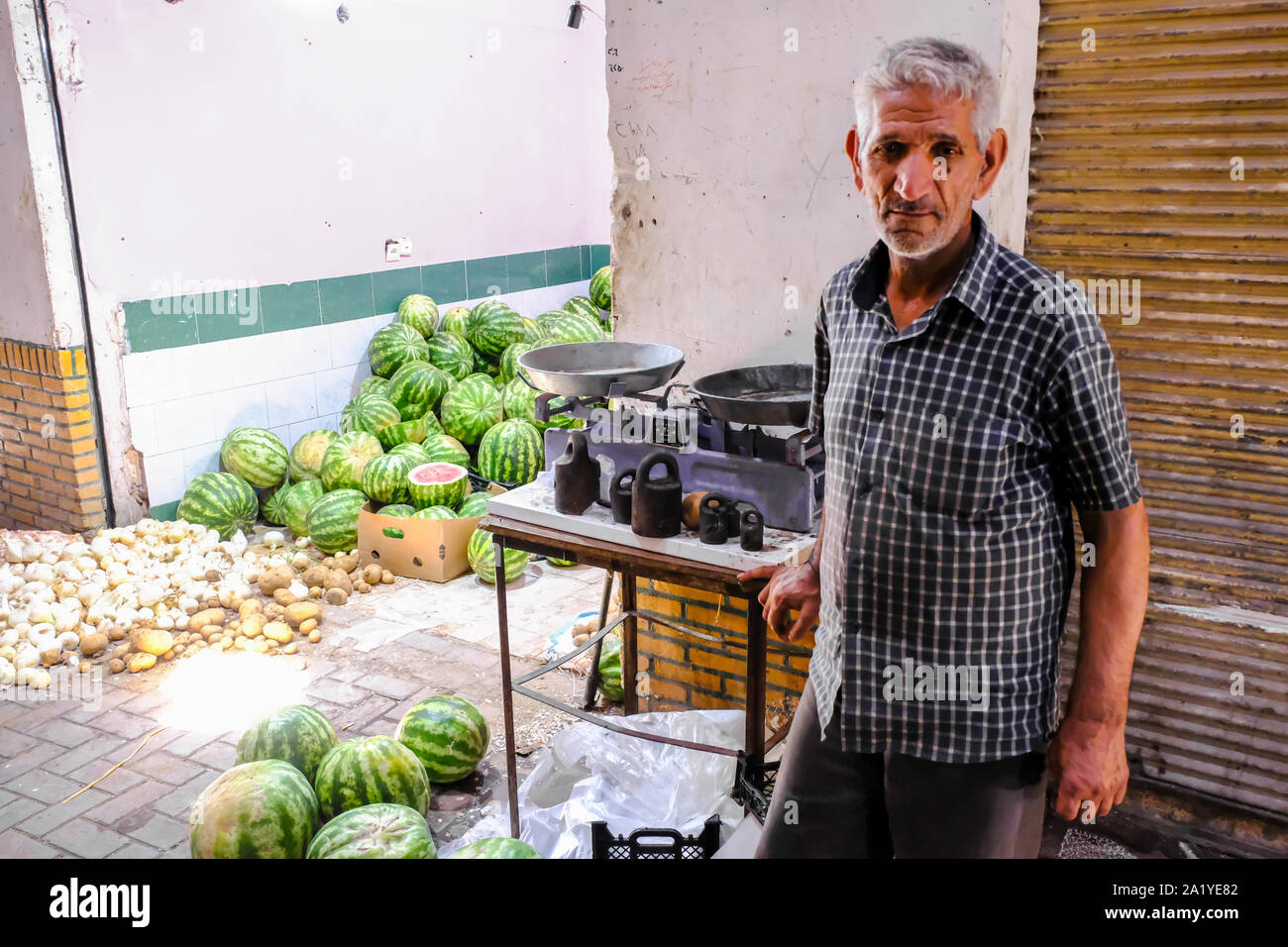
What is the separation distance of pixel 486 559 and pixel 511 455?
979 mm

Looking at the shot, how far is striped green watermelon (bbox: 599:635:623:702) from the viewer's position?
14.1ft

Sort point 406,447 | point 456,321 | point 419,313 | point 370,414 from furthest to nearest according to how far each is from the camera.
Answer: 1. point 456,321
2. point 419,313
3. point 370,414
4. point 406,447

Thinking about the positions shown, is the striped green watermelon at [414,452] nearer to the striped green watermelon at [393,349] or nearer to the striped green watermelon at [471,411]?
the striped green watermelon at [471,411]

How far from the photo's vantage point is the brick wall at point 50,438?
5941 mm

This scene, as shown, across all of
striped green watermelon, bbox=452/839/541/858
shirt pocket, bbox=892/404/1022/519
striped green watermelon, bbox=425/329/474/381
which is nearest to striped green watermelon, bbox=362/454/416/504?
striped green watermelon, bbox=425/329/474/381

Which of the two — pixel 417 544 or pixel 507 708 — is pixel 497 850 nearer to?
pixel 507 708

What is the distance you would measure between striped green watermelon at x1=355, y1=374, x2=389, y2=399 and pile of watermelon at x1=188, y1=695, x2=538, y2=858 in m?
3.61

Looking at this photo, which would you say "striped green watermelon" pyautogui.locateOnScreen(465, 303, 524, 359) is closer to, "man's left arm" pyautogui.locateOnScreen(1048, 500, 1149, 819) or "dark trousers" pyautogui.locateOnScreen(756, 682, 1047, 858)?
"dark trousers" pyautogui.locateOnScreen(756, 682, 1047, 858)

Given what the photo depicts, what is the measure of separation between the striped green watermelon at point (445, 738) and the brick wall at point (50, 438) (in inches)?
134

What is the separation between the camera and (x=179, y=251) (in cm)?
629

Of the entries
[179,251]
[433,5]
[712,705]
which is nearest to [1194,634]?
[712,705]

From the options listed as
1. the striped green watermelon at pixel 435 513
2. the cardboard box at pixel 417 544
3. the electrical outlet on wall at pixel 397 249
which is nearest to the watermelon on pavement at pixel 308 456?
the cardboard box at pixel 417 544

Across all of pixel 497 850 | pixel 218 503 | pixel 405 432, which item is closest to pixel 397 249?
pixel 405 432

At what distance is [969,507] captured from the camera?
184 cm
